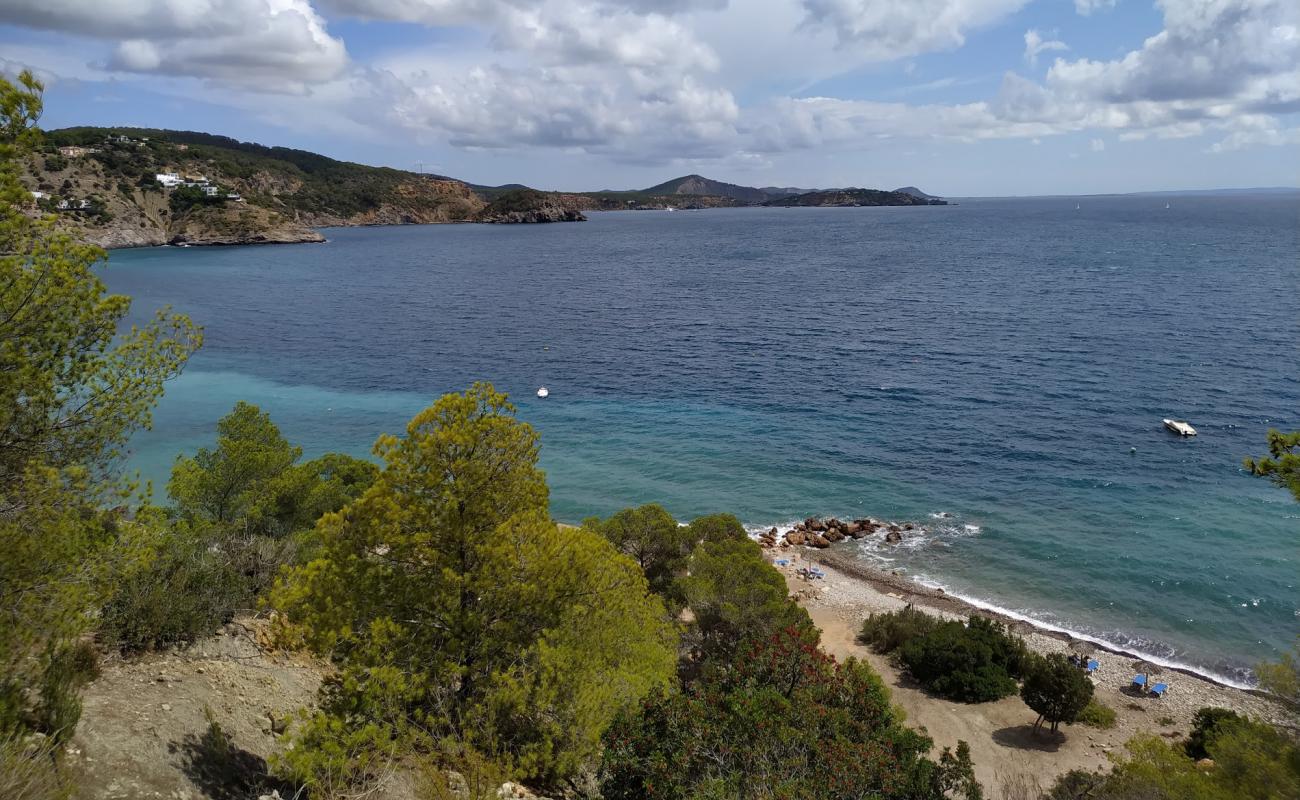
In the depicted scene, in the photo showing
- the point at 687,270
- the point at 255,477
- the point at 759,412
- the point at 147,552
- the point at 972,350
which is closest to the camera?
the point at 147,552

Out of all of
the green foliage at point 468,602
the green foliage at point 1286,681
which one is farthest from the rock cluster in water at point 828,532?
the green foliage at point 1286,681

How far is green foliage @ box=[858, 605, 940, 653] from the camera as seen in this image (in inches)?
894

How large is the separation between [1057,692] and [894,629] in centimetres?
548

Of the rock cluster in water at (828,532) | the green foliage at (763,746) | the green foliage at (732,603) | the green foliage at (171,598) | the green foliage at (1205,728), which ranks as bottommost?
the rock cluster in water at (828,532)

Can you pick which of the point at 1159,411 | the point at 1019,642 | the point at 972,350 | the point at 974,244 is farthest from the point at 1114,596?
the point at 974,244

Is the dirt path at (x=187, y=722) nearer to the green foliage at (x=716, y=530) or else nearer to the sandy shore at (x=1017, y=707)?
the green foliage at (x=716, y=530)

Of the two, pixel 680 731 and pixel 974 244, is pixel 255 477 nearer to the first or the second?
pixel 680 731

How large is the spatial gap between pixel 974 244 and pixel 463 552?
5881 inches

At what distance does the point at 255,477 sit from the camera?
21109 mm

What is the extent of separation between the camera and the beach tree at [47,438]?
326 inches

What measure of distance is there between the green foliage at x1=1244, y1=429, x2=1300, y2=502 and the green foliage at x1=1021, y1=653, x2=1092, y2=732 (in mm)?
10636

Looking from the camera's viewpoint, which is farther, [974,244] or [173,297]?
[974,244]

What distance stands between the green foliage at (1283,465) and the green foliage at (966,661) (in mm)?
12477

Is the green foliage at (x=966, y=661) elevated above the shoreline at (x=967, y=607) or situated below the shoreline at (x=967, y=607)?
above
